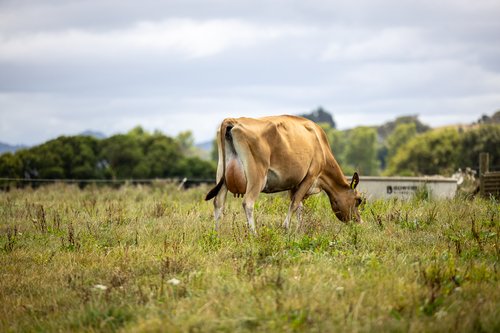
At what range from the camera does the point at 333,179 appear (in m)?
12.1

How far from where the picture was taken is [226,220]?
11.3 meters

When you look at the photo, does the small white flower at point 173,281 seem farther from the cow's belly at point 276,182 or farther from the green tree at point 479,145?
the green tree at point 479,145

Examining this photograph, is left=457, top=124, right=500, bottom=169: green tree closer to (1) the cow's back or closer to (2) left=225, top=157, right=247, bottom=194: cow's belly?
(1) the cow's back

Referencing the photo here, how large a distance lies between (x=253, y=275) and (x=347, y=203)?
211 inches

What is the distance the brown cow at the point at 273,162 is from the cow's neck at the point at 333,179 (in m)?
0.02

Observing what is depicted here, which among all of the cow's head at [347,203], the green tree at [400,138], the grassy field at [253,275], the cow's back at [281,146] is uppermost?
the green tree at [400,138]

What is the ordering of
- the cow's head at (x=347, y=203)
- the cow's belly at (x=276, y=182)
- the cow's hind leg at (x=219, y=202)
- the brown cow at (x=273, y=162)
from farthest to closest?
the cow's head at (x=347, y=203)
the cow's belly at (x=276, y=182)
the cow's hind leg at (x=219, y=202)
the brown cow at (x=273, y=162)

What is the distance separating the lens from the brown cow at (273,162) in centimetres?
1002


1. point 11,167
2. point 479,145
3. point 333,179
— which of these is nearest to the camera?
point 333,179

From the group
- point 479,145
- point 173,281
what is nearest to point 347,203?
point 173,281

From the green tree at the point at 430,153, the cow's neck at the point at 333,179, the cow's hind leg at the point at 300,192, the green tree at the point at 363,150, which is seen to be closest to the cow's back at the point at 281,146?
the cow's hind leg at the point at 300,192

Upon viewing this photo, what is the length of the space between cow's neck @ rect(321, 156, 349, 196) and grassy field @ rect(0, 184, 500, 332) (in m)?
0.75

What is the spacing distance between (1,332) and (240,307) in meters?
2.40

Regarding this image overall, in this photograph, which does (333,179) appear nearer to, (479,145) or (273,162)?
(273,162)
